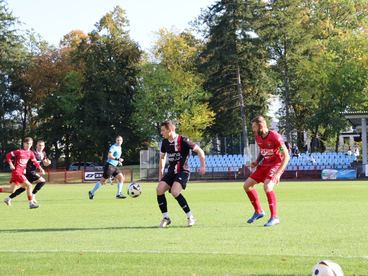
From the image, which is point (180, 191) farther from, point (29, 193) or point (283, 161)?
point (29, 193)

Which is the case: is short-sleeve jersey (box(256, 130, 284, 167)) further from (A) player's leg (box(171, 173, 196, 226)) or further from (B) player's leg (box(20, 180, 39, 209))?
(B) player's leg (box(20, 180, 39, 209))

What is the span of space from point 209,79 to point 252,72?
13.3 ft

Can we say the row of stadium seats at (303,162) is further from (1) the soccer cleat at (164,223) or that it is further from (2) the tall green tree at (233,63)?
(1) the soccer cleat at (164,223)

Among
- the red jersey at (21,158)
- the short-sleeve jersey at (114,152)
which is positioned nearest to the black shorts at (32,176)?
the red jersey at (21,158)

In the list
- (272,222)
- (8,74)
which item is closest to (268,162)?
(272,222)

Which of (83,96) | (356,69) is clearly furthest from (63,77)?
(356,69)

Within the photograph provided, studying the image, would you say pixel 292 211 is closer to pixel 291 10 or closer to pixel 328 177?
pixel 328 177

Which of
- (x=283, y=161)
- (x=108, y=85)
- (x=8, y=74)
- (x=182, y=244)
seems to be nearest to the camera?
(x=182, y=244)

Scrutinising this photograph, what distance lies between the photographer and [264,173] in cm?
1173

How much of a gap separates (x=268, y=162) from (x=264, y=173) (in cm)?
23

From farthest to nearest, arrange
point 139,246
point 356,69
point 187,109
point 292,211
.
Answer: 1. point 187,109
2. point 356,69
3. point 292,211
4. point 139,246

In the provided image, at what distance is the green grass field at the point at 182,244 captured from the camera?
697cm

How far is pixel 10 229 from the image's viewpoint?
11.6m

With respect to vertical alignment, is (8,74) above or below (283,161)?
above
